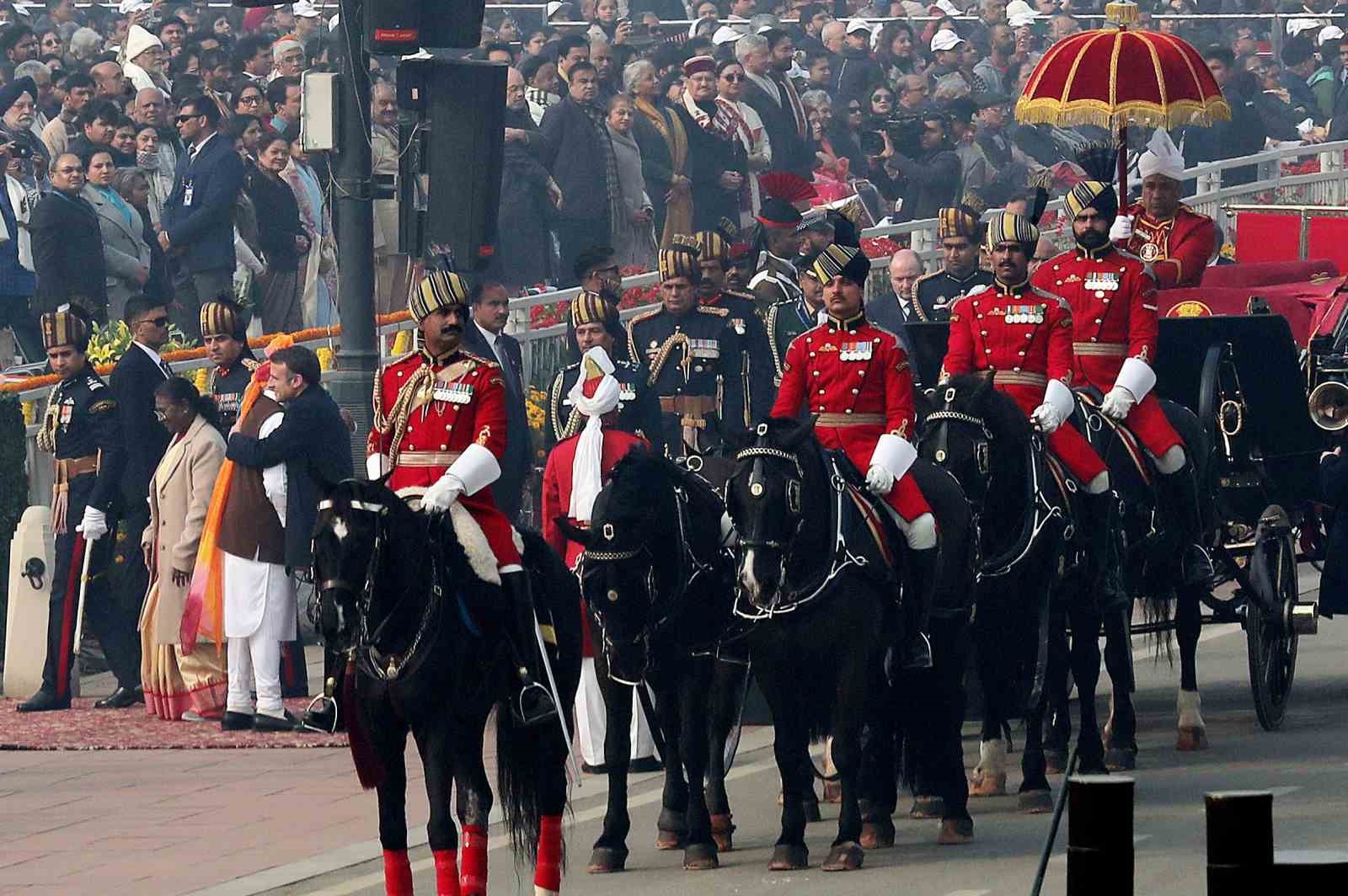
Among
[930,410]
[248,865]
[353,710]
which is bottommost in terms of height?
[248,865]

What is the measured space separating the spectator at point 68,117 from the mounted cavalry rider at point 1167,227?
29.5ft

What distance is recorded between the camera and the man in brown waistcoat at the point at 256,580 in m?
14.8

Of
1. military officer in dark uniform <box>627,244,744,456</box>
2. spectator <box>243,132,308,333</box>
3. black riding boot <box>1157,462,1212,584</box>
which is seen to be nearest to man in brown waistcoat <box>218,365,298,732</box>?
military officer in dark uniform <box>627,244,744,456</box>

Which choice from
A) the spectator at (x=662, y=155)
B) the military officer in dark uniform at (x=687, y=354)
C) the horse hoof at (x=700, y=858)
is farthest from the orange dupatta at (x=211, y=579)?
the spectator at (x=662, y=155)

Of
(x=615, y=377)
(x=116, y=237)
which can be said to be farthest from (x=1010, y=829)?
(x=116, y=237)

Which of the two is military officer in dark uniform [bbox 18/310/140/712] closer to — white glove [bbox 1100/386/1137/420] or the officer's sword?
white glove [bbox 1100/386/1137/420]

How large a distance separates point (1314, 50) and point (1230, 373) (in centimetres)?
2053

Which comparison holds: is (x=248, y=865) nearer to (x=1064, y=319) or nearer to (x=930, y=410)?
(x=930, y=410)

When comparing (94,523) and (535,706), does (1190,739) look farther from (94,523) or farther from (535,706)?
(94,523)

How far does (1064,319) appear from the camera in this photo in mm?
12539

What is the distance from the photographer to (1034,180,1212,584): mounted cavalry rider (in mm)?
13281

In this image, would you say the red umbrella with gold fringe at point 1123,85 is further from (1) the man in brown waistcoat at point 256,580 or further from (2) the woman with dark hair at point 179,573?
(2) the woman with dark hair at point 179,573

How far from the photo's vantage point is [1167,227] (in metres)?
15.2

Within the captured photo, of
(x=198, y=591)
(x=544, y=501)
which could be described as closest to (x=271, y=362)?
(x=198, y=591)
